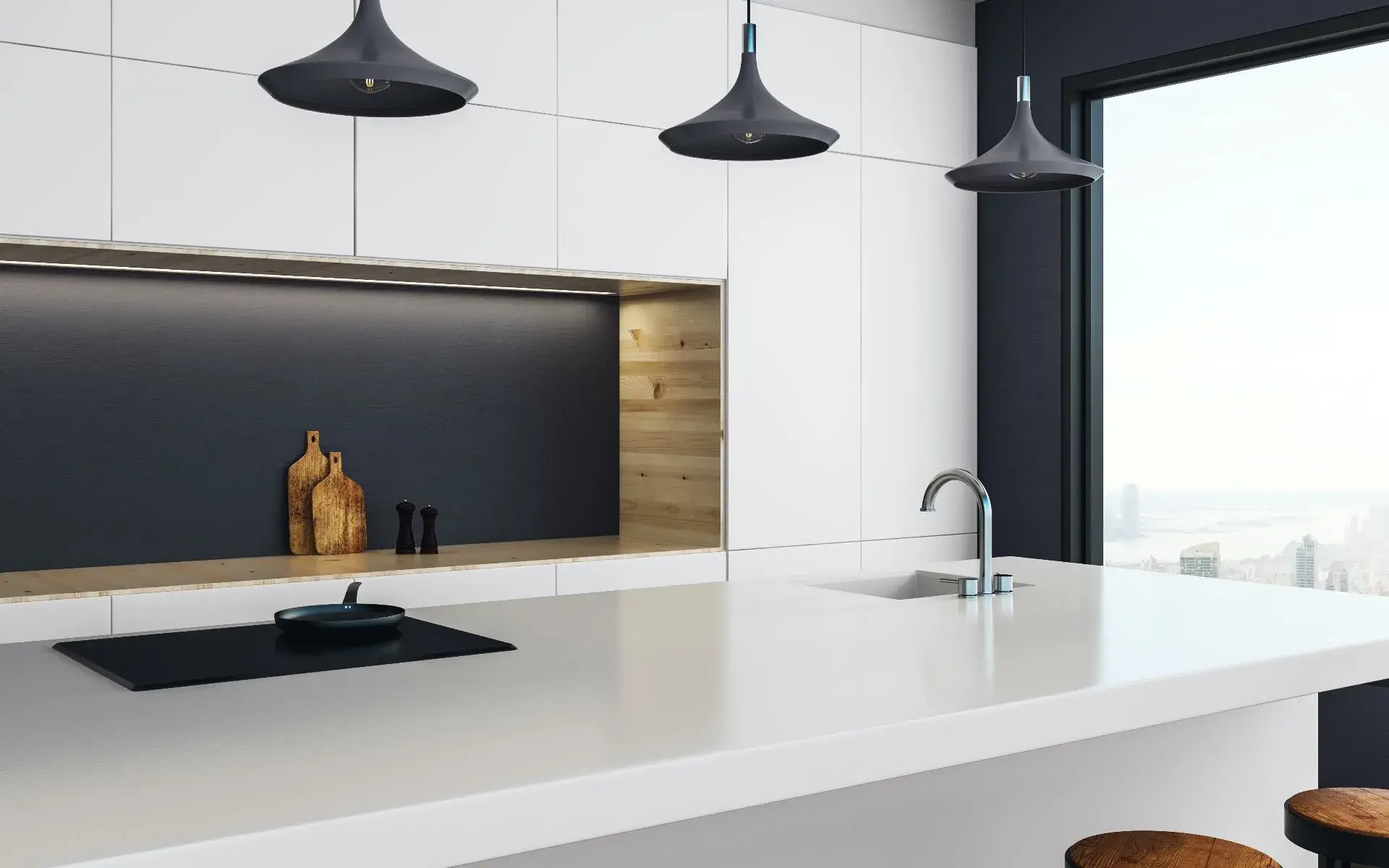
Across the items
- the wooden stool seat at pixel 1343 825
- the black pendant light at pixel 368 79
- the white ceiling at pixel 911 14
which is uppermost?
the white ceiling at pixel 911 14

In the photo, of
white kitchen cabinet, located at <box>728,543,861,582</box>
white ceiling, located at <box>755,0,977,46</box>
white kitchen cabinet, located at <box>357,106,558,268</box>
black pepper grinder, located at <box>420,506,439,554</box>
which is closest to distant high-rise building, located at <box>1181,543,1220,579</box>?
white kitchen cabinet, located at <box>728,543,861,582</box>

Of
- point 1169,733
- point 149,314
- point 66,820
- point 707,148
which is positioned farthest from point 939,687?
point 149,314

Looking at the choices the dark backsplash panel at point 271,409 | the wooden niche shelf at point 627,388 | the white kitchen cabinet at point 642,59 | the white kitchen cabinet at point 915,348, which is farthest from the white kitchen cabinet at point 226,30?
the white kitchen cabinet at point 915,348

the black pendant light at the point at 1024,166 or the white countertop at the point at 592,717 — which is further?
the black pendant light at the point at 1024,166

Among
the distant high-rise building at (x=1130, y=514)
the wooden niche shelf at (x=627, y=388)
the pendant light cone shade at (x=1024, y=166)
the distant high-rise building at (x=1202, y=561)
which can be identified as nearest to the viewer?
the pendant light cone shade at (x=1024, y=166)

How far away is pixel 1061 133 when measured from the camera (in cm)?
455

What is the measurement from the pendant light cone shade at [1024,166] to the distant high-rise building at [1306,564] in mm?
1629

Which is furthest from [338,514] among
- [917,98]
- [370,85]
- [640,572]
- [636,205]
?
[917,98]

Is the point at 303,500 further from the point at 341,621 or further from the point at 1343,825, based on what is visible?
the point at 1343,825

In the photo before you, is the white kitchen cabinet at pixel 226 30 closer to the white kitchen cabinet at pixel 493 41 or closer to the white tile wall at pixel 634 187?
the white tile wall at pixel 634 187

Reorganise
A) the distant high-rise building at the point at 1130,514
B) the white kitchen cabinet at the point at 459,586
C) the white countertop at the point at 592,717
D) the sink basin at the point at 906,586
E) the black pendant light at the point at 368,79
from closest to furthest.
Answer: the white countertop at the point at 592,717 < the black pendant light at the point at 368,79 < the sink basin at the point at 906,586 < the white kitchen cabinet at the point at 459,586 < the distant high-rise building at the point at 1130,514

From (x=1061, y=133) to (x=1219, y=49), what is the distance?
64 centimetres

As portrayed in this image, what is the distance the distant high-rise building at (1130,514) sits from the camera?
4.41 m

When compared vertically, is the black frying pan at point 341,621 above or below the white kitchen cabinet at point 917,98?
below
